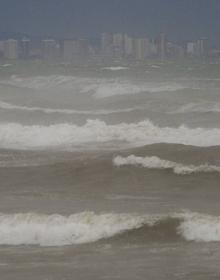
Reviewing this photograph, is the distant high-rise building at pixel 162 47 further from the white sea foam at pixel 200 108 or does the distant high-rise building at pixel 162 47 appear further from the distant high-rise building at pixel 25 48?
the white sea foam at pixel 200 108

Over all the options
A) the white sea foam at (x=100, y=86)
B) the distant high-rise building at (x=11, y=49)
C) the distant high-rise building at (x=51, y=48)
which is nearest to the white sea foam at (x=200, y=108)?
the white sea foam at (x=100, y=86)

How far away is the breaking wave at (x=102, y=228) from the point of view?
11375mm

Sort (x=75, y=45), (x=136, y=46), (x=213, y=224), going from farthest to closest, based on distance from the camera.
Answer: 1. (x=75, y=45)
2. (x=136, y=46)
3. (x=213, y=224)

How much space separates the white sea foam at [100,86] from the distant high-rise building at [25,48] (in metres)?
65.4

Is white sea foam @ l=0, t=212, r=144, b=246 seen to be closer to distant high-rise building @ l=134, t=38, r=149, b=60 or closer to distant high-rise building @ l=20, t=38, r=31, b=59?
distant high-rise building @ l=134, t=38, r=149, b=60

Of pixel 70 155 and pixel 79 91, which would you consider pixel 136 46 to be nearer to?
pixel 79 91

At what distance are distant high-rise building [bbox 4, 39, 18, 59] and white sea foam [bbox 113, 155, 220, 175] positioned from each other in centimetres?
12226

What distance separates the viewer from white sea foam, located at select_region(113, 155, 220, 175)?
16.6 m

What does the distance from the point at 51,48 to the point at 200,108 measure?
4002 inches

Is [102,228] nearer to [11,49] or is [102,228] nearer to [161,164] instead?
[161,164]

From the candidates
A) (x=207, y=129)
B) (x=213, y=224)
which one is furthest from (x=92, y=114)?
(x=213, y=224)

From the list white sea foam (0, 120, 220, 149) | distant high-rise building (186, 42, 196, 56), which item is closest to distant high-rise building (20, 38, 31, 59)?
distant high-rise building (186, 42, 196, 56)

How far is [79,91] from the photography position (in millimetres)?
53906

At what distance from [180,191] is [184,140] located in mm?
8768
